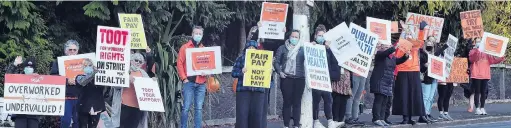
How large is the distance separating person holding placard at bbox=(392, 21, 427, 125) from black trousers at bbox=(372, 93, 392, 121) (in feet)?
0.73

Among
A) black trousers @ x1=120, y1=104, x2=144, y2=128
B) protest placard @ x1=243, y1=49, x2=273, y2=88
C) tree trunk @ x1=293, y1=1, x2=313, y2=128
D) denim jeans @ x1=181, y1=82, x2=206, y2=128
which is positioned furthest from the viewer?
tree trunk @ x1=293, y1=1, x2=313, y2=128

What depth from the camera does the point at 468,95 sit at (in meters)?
24.8

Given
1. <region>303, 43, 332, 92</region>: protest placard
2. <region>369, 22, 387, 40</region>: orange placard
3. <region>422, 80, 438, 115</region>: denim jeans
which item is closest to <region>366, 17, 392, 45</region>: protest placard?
Result: <region>369, 22, 387, 40</region>: orange placard

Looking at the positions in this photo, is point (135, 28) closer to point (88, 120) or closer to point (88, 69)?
point (88, 69)

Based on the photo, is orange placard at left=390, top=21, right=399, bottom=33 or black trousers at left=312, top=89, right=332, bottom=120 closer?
black trousers at left=312, top=89, right=332, bottom=120

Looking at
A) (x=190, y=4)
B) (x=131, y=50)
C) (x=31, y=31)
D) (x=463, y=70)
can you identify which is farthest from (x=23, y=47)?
(x=463, y=70)

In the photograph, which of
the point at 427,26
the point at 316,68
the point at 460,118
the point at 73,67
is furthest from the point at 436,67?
the point at 73,67

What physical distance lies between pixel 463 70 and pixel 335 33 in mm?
5237

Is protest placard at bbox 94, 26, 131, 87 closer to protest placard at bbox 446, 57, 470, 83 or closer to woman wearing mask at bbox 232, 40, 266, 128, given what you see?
woman wearing mask at bbox 232, 40, 266, 128

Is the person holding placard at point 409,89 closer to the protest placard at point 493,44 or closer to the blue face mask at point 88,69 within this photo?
the protest placard at point 493,44

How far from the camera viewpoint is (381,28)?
1961 cm

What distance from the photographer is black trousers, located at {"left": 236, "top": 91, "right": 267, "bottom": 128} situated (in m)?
17.0

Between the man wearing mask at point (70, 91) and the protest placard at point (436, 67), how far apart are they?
22.8 feet

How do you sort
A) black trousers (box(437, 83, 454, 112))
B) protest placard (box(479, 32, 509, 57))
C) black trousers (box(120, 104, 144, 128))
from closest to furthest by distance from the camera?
black trousers (box(120, 104, 144, 128))
black trousers (box(437, 83, 454, 112))
protest placard (box(479, 32, 509, 57))
